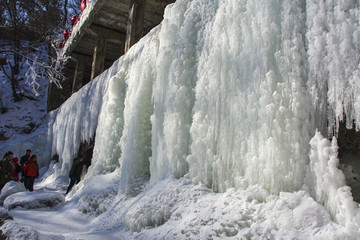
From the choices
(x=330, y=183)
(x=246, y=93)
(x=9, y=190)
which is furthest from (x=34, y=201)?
(x=330, y=183)

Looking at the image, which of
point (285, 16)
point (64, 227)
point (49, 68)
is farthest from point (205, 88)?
point (49, 68)

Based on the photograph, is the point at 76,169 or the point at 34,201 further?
the point at 76,169

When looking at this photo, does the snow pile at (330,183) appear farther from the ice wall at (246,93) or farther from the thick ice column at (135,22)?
the thick ice column at (135,22)

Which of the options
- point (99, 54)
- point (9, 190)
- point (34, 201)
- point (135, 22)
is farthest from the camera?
point (99, 54)

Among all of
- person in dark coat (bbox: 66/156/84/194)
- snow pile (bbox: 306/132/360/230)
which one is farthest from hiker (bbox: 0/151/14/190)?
snow pile (bbox: 306/132/360/230)

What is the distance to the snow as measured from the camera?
2.41m

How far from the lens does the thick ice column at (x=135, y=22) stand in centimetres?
750

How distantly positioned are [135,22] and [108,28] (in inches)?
89.8

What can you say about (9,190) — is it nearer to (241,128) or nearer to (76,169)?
(76,169)

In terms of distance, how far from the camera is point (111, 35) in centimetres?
970

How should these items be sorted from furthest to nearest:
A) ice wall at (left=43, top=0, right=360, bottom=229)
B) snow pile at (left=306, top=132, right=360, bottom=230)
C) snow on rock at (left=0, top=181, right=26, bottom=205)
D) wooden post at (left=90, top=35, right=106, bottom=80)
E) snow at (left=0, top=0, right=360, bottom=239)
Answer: wooden post at (left=90, top=35, right=106, bottom=80) < snow on rock at (left=0, top=181, right=26, bottom=205) < ice wall at (left=43, top=0, right=360, bottom=229) < snow at (left=0, top=0, right=360, bottom=239) < snow pile at (left=306, top=132, right=360, bottom=230)

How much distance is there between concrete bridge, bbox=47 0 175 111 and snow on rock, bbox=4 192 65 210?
367 centimetres

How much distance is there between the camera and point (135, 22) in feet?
24.8

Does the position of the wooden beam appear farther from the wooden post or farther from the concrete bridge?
the wooden post
